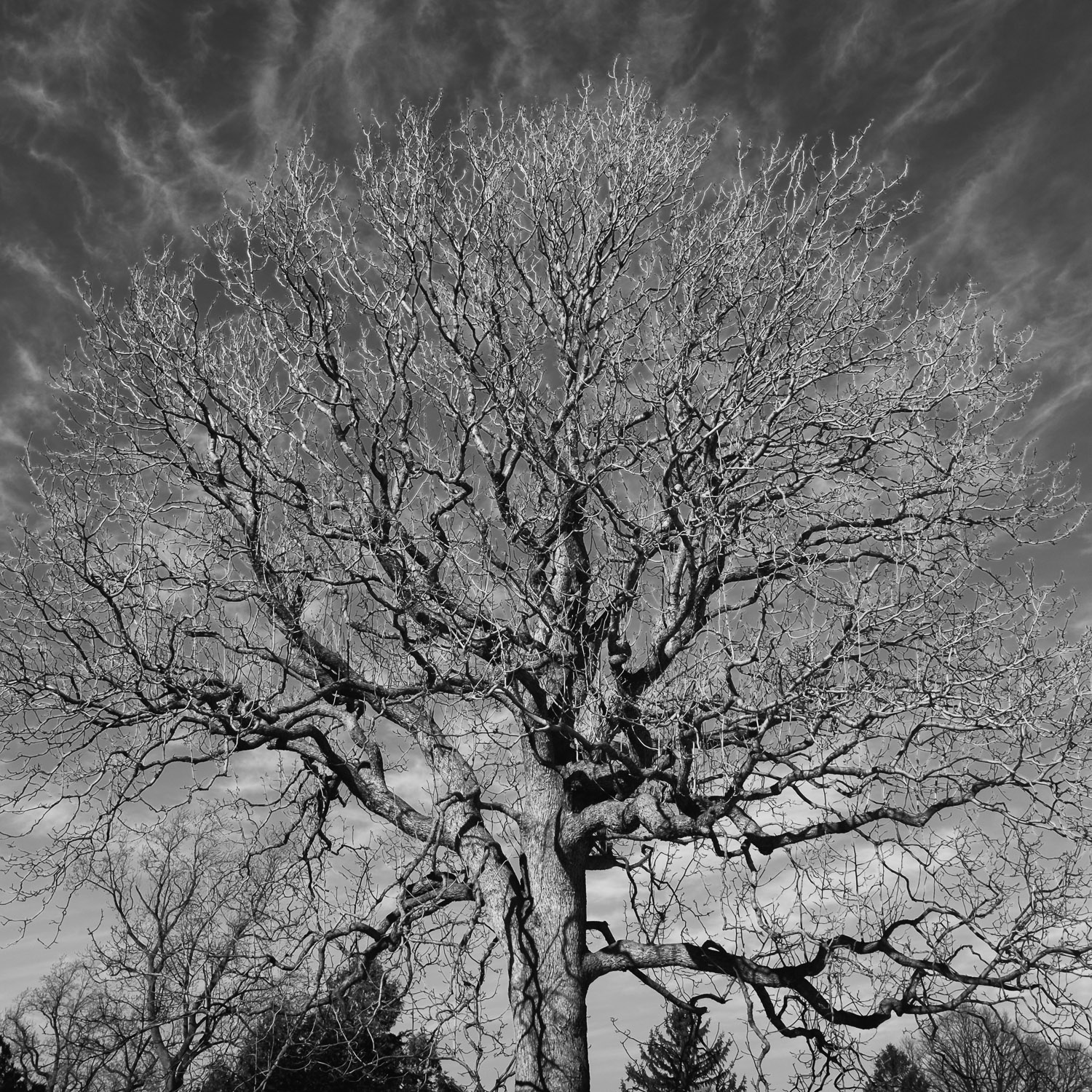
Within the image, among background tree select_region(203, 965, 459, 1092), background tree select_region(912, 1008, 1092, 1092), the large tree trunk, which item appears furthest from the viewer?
background tree select_region(912, 1008, 1092, 1092)

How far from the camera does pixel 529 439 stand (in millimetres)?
7270

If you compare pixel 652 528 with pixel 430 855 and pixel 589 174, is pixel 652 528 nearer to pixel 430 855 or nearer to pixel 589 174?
pixel 430 855

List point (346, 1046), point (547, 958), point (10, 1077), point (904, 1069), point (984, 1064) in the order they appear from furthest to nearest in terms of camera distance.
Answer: point (904, 1069) < point (984, 1064) < point (10, 1077) < point (346, 1046) < point (547, 958)

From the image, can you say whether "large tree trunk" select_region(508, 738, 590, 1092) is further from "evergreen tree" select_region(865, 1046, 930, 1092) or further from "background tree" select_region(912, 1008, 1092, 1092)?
"background tree" select_region(912, 1008, 1092, 1092)

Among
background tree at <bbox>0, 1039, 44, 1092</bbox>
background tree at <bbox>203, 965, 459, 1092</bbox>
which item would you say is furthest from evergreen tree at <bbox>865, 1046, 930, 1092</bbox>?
background tree at <bbox>0, 1039, 44, 1092</bbox>

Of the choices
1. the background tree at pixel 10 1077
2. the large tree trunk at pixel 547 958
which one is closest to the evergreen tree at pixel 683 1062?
the large tree trunk at pixel 547 958

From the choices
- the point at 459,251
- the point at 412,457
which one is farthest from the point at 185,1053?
the point at 459,251

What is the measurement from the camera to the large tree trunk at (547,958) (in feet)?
21.0

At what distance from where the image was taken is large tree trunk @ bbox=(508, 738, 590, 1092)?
21.0ft

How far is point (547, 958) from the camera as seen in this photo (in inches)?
264

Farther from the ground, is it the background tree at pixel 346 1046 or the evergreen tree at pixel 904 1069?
the evergreen tree at pixel 904 1069

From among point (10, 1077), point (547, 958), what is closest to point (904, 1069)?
point (10, 1077)

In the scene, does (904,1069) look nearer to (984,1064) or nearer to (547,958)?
(984,1064)

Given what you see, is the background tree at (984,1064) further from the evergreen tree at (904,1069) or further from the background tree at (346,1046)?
the background tree at (346,1046)
